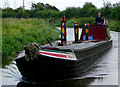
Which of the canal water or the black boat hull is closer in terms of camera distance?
the black boat hull

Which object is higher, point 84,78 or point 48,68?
point 48,68

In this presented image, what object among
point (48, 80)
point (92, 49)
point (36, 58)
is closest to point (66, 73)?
point (48, 80)

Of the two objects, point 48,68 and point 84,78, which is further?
point 84,78

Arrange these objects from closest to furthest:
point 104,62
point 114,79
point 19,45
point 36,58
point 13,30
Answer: point 36,58, point 114,79, point 104,62, point 19,45, point 13,30

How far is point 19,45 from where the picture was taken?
13.3 m

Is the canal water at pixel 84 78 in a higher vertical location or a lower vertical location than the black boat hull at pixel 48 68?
lower

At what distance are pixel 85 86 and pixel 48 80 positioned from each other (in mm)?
1171

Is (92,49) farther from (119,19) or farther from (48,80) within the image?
(119,19)

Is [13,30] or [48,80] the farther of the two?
[13,30]

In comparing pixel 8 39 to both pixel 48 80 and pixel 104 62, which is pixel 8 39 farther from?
pixel 48 80

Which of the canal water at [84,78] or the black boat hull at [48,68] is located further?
the canal water at [84,78]

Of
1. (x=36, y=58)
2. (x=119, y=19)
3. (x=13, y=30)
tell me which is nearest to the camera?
(x=36, y=58)

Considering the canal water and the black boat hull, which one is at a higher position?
the black boat hull

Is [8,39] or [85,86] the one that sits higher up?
[8,39]
